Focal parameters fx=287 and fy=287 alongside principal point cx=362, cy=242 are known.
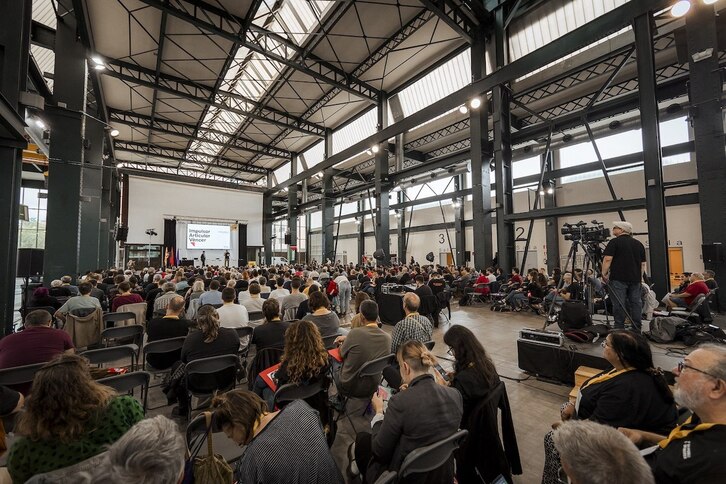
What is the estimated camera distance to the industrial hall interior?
→ 1.24 m

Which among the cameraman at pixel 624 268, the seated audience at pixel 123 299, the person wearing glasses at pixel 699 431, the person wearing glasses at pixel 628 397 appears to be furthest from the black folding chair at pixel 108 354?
the cameraman at pixel 624 268

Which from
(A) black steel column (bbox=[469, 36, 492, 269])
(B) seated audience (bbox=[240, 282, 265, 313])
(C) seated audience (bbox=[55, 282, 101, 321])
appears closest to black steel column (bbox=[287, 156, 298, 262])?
(A) black steel column (bbox=[469, 36, 492, 269])

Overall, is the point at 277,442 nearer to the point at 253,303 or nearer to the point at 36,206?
the point at 253,303

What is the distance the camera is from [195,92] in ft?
37.5

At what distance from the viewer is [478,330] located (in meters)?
5.78

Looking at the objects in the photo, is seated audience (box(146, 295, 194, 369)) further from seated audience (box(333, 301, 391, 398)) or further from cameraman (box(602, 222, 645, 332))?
cameraman (box(602, 222, 645, 332))

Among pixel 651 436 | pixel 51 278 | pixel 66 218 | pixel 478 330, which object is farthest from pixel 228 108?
pixel 651 436

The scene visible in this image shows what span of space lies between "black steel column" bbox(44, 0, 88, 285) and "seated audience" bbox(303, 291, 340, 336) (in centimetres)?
694

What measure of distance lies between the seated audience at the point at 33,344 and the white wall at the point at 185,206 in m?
18.3

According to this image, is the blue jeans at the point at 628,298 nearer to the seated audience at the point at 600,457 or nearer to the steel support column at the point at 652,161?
the steel support column at the point at 652,161

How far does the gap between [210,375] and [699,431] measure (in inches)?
116

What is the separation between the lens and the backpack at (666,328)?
145 inches

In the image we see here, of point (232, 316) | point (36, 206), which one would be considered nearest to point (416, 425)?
point (232, 316)

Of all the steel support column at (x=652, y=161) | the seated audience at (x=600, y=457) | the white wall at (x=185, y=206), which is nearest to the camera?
the seated audience at (x=600, y=457)
